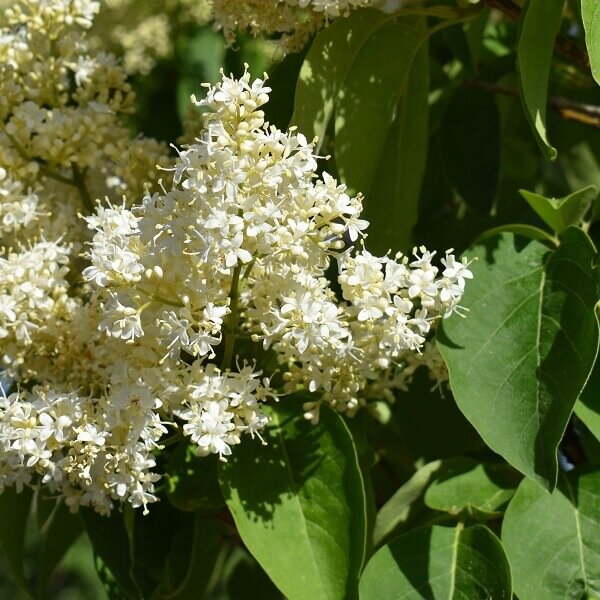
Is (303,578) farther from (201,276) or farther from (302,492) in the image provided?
(201,276)

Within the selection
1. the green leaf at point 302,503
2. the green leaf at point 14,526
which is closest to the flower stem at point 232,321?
the green leaf at point 302,503

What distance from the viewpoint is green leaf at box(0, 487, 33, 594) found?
4.77 ft

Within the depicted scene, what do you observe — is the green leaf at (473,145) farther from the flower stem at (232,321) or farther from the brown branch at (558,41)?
the flower stem at (232,321)

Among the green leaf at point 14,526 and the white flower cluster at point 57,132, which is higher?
the white flower cluster at point 57,132

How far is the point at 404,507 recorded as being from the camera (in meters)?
1.38

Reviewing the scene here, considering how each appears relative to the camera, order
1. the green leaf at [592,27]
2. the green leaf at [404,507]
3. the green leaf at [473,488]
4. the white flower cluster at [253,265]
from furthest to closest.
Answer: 1. the green leaf at [404,507]
2. the green leaf at [473,488]
3. the green leaf at [592,27]
4. the white flower cluster at [253,265]

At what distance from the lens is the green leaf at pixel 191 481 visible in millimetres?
1290

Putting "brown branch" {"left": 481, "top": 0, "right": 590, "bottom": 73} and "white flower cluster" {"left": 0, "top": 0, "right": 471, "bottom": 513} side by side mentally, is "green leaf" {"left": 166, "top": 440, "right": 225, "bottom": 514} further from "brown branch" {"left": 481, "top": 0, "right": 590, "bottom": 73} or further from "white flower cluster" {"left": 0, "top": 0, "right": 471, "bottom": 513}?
"brown branch" {"left": 481, "top": 0, "right": 590, "bottom": 73}

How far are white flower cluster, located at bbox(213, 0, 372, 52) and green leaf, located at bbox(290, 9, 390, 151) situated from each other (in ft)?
0.07

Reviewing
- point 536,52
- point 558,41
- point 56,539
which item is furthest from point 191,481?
point 558,41

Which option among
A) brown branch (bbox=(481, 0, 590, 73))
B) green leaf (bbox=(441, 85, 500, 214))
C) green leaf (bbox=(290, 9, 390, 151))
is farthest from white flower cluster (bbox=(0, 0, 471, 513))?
green leaf (bbox=(441, 85, 500, 214))

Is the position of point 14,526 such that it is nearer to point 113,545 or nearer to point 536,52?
point 113,545

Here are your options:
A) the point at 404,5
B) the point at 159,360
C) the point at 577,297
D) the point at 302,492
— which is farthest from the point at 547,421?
the point at 404,5

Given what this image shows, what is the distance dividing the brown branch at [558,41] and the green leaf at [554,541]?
1.91ft
